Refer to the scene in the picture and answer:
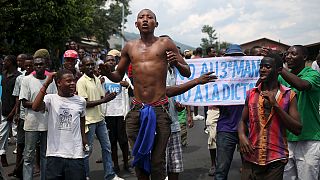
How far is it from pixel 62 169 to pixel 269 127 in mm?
2284

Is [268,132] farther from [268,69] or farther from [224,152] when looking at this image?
[224,152]

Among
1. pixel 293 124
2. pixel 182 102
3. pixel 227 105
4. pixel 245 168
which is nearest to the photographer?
pixel 293 124

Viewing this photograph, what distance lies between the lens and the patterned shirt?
3350mm

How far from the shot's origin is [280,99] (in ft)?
11.1

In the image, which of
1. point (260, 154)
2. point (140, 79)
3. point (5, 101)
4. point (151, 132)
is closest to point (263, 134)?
point (260, 154)

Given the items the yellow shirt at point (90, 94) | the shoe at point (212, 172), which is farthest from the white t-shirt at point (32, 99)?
the shoe at point (212, 172)

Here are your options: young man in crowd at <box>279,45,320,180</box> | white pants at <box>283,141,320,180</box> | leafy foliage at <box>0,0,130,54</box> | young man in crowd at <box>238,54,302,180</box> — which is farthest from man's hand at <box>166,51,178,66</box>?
leafy foliage at <box>0,0,130,54</box>

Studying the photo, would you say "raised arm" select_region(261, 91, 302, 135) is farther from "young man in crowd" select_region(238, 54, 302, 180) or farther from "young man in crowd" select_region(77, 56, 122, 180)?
"young man in crowd" select_region(77, 56, 122, 180)

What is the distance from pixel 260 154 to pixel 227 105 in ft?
5.49

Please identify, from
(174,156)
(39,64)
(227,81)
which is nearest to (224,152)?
(174,156)

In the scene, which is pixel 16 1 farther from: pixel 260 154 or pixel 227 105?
pixel 260 154

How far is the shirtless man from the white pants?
1584 millimetres

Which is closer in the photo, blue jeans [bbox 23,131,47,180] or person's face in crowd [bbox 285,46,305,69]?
person's face in crowd [bbox 285,46,305,69]

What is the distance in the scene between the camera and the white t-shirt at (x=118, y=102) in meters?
6.16
